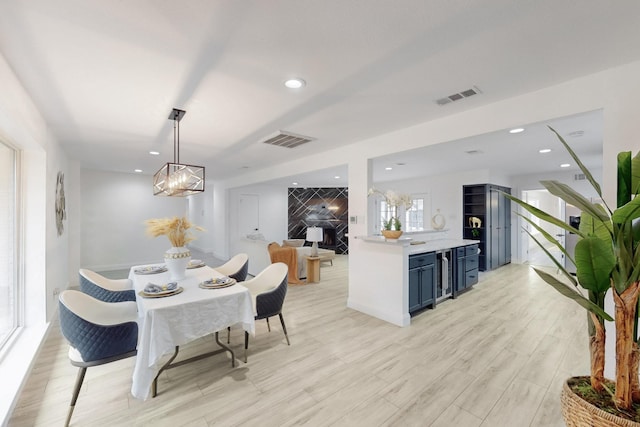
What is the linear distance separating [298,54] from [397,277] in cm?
275

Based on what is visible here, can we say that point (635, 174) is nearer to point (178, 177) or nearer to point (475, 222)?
point (178, 177)

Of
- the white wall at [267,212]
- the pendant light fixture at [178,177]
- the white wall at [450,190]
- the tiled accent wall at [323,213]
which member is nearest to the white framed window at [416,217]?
the white wall at [450,190]

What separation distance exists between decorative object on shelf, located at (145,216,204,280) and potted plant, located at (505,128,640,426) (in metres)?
2.83

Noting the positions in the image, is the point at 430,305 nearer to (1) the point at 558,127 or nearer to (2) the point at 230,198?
(1) the point at 558,127

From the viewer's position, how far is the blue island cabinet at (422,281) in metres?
3.62

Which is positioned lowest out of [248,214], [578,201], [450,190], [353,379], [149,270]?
[353,379]

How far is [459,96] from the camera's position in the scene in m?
2.45

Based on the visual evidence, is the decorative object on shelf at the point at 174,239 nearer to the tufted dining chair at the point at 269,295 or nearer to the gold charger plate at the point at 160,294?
the gold charger plate at the point at 160,294

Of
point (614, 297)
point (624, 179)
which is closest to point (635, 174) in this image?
point (624, 179)

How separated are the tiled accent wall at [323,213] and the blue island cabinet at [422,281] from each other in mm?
5466

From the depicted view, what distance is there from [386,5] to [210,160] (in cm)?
461

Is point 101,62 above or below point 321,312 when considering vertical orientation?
above

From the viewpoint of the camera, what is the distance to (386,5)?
4.63 ft

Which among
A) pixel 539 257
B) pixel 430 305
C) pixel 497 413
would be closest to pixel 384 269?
pixel 430 305
